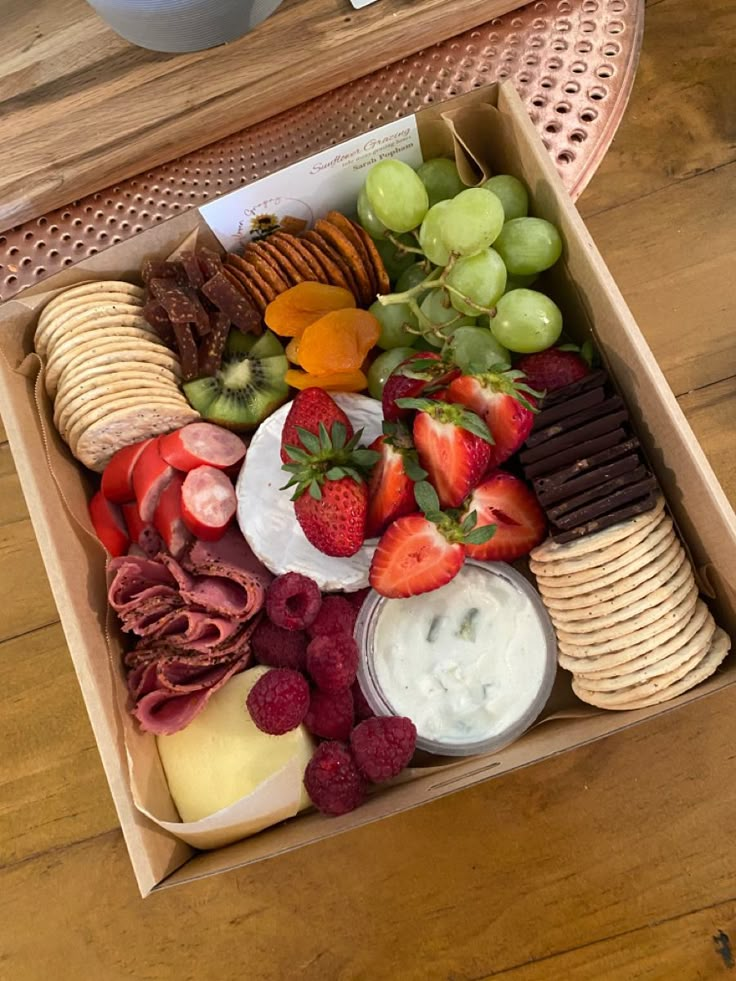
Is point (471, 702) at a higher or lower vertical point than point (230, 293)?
lower

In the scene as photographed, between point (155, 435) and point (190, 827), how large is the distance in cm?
44

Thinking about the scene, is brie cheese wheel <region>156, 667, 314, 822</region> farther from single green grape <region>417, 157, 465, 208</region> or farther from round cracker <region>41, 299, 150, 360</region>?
single green grape <region>417, 157, 465, 208</region>

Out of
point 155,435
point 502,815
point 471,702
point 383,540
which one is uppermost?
point 155,435

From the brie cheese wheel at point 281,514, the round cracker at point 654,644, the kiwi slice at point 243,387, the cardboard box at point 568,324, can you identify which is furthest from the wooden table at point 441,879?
the kiwi slice at point 243,387

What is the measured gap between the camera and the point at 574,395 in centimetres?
88

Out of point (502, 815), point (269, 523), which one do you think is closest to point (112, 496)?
point (269, 523)

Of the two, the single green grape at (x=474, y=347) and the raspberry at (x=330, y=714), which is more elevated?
the single green grape at (x=474, y=347)

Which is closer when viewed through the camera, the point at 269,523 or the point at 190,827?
the point at 190,827

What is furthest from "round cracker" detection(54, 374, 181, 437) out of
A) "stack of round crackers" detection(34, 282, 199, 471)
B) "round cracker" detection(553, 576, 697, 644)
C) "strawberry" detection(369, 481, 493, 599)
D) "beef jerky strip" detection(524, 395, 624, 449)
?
"round cracker" detection(553, 576, 697, 644)

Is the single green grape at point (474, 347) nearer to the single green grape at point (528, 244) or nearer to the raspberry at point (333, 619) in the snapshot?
the single green grape at point (528, 244)

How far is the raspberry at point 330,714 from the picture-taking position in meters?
0.92

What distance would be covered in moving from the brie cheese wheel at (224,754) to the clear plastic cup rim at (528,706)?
0.09m

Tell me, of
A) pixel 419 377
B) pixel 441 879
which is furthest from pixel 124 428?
pixel 441 879

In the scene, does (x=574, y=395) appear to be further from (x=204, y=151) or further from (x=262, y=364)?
(x=204, y=151)
